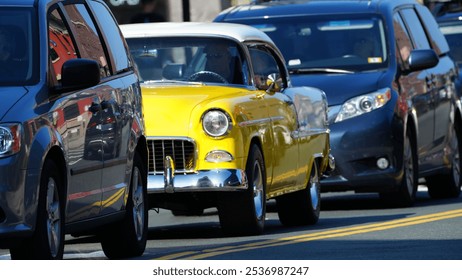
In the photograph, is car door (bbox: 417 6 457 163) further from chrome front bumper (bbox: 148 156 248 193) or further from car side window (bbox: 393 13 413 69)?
chrome front bumper (bbox: 148 156 248 193)

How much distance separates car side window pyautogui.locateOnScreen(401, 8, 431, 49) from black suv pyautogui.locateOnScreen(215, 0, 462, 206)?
2 centimetres

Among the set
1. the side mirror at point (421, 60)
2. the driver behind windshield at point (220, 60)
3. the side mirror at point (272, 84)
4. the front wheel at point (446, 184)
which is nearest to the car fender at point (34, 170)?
the driver behind windshield at point (220, 60)

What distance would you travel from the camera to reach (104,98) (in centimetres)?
1109

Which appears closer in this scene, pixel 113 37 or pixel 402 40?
pixel 113 37

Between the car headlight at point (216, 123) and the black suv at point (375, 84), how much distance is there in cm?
380

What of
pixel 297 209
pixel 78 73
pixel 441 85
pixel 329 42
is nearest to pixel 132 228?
pixel 78 73

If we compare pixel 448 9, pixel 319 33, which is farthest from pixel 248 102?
pixel 448 9

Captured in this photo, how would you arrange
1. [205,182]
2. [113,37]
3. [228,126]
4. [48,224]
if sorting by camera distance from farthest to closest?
[228,126]
[205,182]
[113,37]
[48,224]

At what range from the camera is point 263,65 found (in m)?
15.5

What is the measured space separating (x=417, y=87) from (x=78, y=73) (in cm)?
836

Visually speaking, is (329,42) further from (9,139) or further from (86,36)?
(9,139)

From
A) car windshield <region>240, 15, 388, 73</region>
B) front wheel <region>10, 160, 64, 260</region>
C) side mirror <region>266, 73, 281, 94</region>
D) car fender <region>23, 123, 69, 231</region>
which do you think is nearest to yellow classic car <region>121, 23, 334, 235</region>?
side mirror <region>266, 73, 281, 94</region>

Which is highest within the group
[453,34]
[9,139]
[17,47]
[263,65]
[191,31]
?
[17,47]
